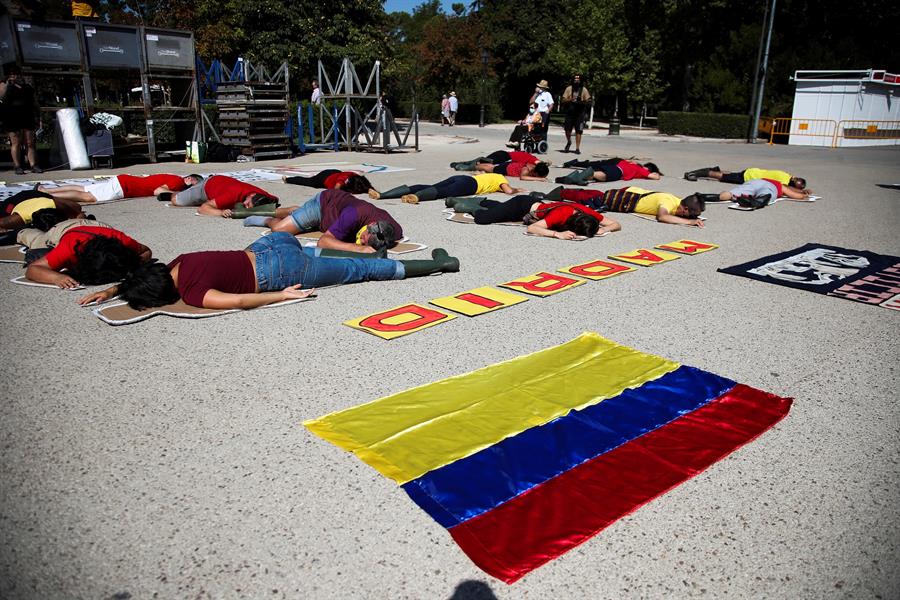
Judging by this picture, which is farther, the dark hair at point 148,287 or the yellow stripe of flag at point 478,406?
the dark hair at point 148,287

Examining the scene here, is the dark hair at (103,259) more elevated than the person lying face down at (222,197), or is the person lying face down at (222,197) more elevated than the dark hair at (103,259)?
the person lying face down at (222,197)

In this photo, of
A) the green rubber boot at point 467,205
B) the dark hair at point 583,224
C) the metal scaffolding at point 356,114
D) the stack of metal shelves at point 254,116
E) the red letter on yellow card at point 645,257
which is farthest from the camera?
the metal scaffolding at point 356,114

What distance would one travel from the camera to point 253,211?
8.43 metres

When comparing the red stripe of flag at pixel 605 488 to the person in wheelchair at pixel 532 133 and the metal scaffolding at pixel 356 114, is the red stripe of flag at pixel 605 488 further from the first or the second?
the person in wheelchair at pixel 532 133

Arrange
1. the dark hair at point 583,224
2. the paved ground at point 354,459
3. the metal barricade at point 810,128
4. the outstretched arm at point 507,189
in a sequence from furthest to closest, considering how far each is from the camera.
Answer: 1. the metal barricade at point 810,128
2. the outstretched arm at point 507,189
3. the dark hair at point 583,224
4. the paved ground at point 354,459

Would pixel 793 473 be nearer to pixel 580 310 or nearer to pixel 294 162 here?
pixel 580 310

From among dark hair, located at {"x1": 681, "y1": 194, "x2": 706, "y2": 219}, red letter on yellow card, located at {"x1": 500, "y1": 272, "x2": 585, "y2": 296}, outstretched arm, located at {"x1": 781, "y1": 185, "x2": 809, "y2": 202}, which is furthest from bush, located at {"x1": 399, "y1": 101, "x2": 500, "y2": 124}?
red letter on yellow card, located at {"x1": 500, "y1": 272, "x2": 585, "y2": 296}

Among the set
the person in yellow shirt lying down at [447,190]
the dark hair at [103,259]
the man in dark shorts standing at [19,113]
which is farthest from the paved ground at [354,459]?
the man in dark shorts standing at [19,113]

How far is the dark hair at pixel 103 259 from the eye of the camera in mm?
5148

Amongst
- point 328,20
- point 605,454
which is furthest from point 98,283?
point 328,20

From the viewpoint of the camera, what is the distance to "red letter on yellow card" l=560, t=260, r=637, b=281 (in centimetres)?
625

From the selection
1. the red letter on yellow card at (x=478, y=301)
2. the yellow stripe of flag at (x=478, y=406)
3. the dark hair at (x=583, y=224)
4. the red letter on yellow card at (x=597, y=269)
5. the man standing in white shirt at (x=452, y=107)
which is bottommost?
the yellow stripe of flag at (x=478, y=406)

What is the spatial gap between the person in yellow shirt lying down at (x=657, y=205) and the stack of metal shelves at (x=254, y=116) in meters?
9.60

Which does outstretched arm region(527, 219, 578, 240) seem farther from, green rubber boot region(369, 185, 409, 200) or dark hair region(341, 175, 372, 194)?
green rubber boot region(369, 185, 409, 200)
